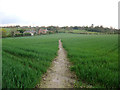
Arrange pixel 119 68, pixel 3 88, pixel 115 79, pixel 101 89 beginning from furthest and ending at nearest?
pixel 119 68
pixel 115 79
pixel 101 89
pixel 3 88

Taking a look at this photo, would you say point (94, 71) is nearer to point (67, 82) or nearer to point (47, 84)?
point (67, 82)

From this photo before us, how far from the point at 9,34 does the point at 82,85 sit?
68.4m

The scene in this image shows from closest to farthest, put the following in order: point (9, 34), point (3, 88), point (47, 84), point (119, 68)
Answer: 1. point (3, 88)
2. point (47, 84)
3. point (119, 68)
4. point (9, 34)

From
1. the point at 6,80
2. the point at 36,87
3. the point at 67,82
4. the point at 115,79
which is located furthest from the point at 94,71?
the point at 6,80

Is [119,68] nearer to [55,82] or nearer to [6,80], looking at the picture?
[55,82]

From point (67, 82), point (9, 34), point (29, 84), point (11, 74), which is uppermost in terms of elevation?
point (9, 34)

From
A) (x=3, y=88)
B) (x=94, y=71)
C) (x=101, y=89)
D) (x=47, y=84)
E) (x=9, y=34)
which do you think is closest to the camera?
(x=3, y=88)

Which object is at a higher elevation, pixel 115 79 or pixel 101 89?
pixel 115 79

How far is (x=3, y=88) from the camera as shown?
105 inches

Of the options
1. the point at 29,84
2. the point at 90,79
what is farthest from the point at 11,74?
the point at 90,79

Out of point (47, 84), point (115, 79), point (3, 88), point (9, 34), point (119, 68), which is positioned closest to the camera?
point (3, 88)

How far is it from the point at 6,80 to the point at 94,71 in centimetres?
398

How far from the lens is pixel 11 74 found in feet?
11.0

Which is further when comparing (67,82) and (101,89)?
(67,82)
